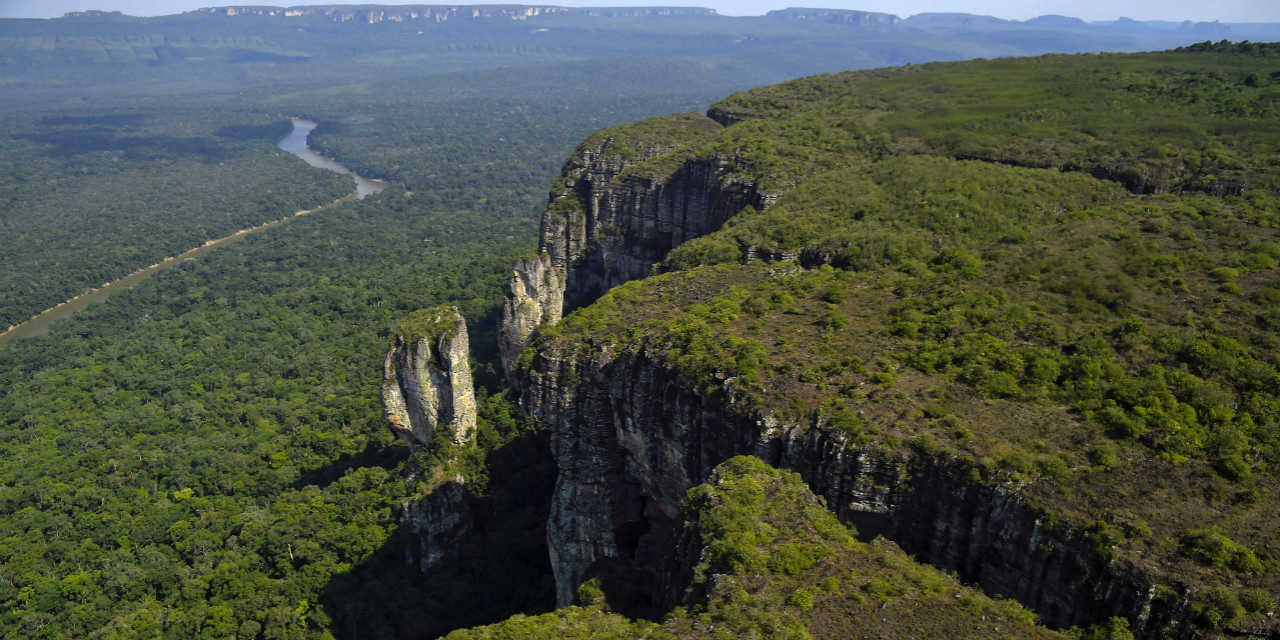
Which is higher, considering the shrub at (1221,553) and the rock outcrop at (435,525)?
the shrub at (1221,553)

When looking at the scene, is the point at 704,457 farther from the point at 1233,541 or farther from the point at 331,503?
the point at 331,503

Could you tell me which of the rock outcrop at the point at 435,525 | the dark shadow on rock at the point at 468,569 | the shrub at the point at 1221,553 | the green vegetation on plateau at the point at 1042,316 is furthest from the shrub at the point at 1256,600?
the rock outcrop at the point at 435,525

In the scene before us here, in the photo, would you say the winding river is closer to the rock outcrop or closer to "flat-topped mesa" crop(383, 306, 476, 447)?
"flat-topped mesa" crop(383, 306, 476, 447)

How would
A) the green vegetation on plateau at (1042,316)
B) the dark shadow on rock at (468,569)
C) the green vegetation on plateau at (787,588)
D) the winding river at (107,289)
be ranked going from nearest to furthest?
the green vegetation on plateau at (787,588) < the green vegetation on plateau at (1042,316) < the dark shadow on rock at (468,569) < the winding river at (107,289)

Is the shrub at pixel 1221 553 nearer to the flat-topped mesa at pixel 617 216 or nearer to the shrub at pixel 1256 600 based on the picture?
the shrub at pixel 1256 600

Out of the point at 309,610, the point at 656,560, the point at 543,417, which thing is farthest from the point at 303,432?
the point at 656,560

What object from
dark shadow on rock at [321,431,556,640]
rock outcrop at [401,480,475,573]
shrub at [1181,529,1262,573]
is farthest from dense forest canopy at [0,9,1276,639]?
rock outcrop at [401,480,475,573]

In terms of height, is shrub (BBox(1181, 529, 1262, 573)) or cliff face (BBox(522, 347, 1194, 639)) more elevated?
shrub (BBox(1181, 529, 1262, 573))

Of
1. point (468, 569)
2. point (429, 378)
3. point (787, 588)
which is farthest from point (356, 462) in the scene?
point (787, 588)
